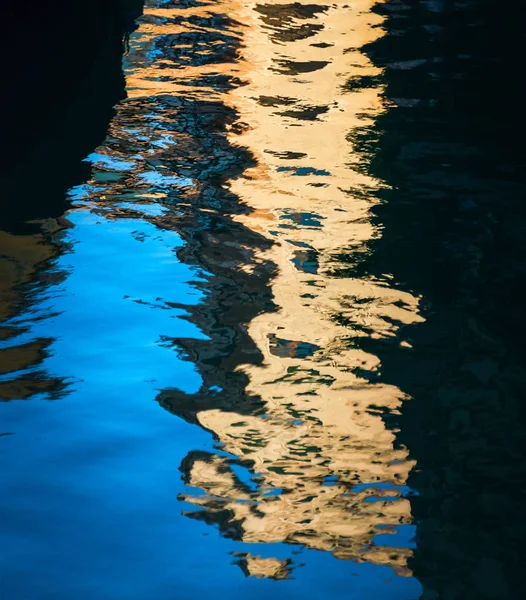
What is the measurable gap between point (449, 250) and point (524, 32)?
5013 millimetres

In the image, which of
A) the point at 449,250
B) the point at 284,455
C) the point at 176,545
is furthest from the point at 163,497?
the point at 449,250

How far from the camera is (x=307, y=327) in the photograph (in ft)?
9.78

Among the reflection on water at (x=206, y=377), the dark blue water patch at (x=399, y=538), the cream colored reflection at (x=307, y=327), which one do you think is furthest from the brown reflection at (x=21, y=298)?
the dark blue water patch at (x=399, y=538)

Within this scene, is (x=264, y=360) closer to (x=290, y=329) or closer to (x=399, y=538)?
(x=290, y=329)

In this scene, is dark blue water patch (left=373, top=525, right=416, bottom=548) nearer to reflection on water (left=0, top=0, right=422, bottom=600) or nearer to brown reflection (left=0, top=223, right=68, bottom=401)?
reflection on water (left=0, top=0, right=422, bottom=600)

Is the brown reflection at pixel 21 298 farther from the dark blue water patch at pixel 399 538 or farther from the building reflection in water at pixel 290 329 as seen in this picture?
the dark blue water patch at pixel 399 538

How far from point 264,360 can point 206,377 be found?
9.1 inches

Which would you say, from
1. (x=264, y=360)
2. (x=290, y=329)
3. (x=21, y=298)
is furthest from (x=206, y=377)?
(x=21, y=298)

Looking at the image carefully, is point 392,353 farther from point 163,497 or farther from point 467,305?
point 163,497

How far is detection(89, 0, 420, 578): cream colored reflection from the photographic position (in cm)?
215

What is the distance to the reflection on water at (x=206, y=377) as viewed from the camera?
200 centimetres

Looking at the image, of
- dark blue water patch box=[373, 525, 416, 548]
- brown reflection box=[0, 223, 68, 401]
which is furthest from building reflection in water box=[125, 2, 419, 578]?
brown reflection box=[0, 223, 68, 401]

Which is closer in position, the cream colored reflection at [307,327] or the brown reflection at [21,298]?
the cream colored reflection at [307,327]

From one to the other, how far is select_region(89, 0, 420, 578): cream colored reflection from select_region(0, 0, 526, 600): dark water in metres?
0.01
